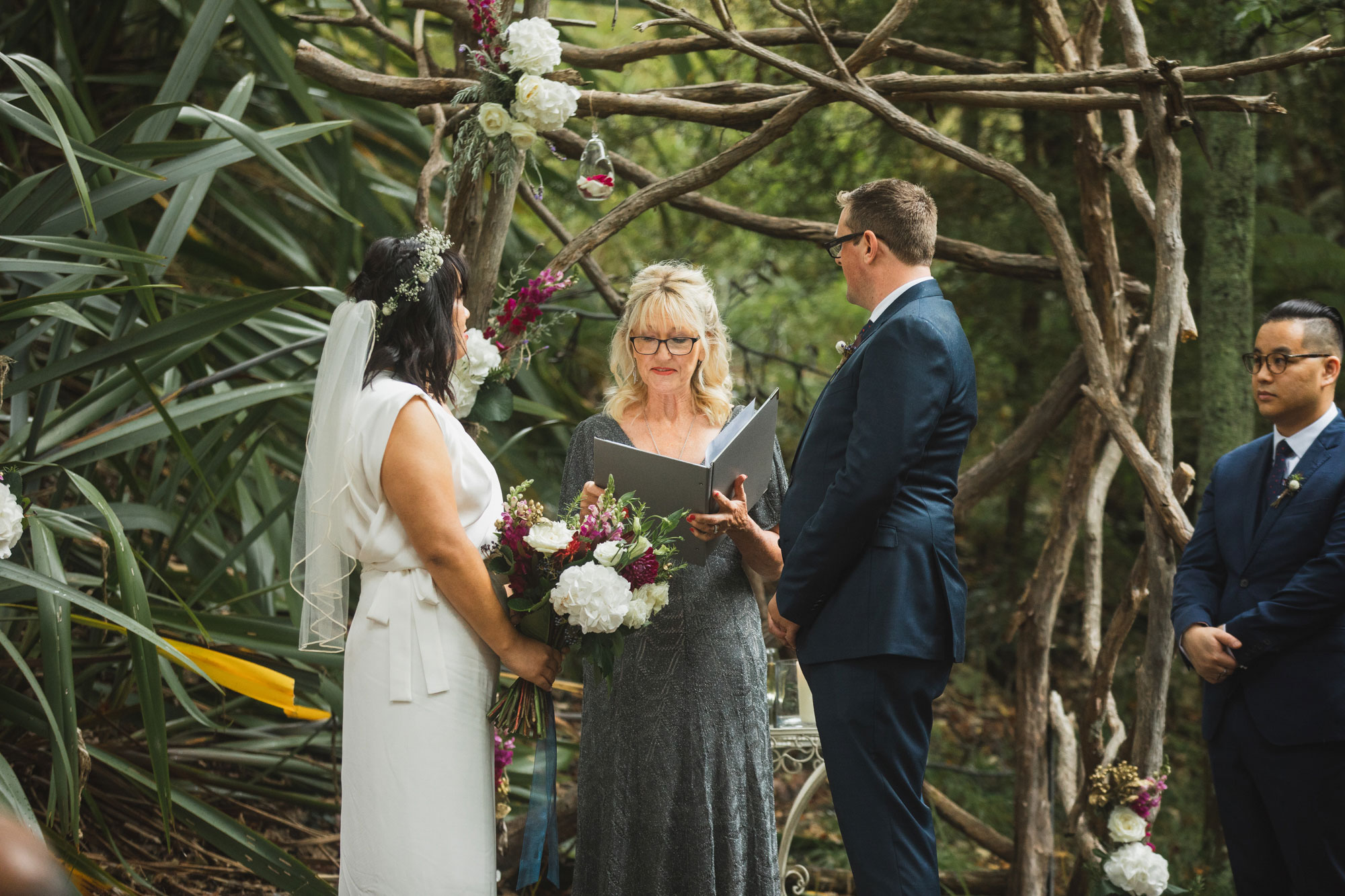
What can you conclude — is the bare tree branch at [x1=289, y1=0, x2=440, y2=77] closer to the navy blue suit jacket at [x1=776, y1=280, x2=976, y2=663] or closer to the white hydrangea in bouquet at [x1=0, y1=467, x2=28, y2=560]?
A: the white hydrangea in bouquet at [x1=0, y1=467, x2=28, y2=560]

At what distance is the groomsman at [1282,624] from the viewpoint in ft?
8.26

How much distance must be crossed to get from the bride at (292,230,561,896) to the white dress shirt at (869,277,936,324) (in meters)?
0.89

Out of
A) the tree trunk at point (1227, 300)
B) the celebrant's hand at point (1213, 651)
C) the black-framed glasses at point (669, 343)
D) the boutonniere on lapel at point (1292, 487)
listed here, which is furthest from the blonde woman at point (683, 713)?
the tree trunk at point (1227, 300)

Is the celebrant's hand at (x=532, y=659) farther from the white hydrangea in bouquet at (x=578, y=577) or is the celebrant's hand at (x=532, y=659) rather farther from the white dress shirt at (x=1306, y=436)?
the white dress shirt at (x=1306, y=436)

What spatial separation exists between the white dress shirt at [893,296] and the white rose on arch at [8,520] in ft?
6.07

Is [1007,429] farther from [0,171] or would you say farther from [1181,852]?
[0,171]

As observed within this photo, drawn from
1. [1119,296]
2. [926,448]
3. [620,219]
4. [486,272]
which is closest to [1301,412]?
[1119,296]

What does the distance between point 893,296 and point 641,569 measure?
0.83m

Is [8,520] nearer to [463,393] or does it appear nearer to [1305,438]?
[463,393]

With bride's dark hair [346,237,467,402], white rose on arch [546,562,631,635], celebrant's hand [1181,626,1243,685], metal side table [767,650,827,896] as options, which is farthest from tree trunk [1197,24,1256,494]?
bride's dark hair [346,237,467,402]

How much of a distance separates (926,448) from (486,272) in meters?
1.35

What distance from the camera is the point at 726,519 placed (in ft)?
7.77

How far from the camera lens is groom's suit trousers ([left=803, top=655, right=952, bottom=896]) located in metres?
2.12

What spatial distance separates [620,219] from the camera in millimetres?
3127
